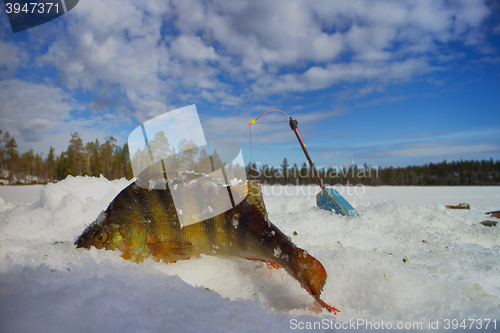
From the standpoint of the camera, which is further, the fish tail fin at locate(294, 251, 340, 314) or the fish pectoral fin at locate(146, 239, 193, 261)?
the fish pectoral fin at locate(146, 239, 193, 261)

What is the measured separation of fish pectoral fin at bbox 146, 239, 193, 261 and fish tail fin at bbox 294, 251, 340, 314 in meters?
0.90

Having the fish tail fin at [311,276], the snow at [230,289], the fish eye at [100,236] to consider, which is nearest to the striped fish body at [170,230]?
the fish eye at [100,236]

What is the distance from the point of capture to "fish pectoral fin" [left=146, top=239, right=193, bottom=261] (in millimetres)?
1885

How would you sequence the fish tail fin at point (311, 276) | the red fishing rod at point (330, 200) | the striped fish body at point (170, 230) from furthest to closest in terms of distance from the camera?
the red fishing rod at point (330, 200) → the striped fish body at point (170, 230) → the fish tail fin at point (311, 276)

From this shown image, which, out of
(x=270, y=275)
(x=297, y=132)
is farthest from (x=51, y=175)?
(x=270, y=275)

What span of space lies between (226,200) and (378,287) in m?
1.24

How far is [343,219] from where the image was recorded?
129 inches

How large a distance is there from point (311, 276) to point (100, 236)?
5.14 ft

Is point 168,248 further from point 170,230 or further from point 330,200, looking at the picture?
point 330,200

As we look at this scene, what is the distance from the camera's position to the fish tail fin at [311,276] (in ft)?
4.72

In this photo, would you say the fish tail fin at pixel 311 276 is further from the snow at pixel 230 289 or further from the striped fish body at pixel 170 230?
the striped fish body at pixel 170 230

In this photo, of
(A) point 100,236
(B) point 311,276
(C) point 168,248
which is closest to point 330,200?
(B) point 311,276

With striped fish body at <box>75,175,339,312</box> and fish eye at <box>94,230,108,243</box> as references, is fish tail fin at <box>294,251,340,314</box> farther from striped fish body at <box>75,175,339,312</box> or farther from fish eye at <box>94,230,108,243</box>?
fish eye at <box>94,230,108,243</box>

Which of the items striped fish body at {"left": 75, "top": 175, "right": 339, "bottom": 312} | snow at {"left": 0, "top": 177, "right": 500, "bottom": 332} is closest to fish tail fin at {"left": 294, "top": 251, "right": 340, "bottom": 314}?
snow at {"left": 0, "top": 177, "right": 500, "bottom": 332}
